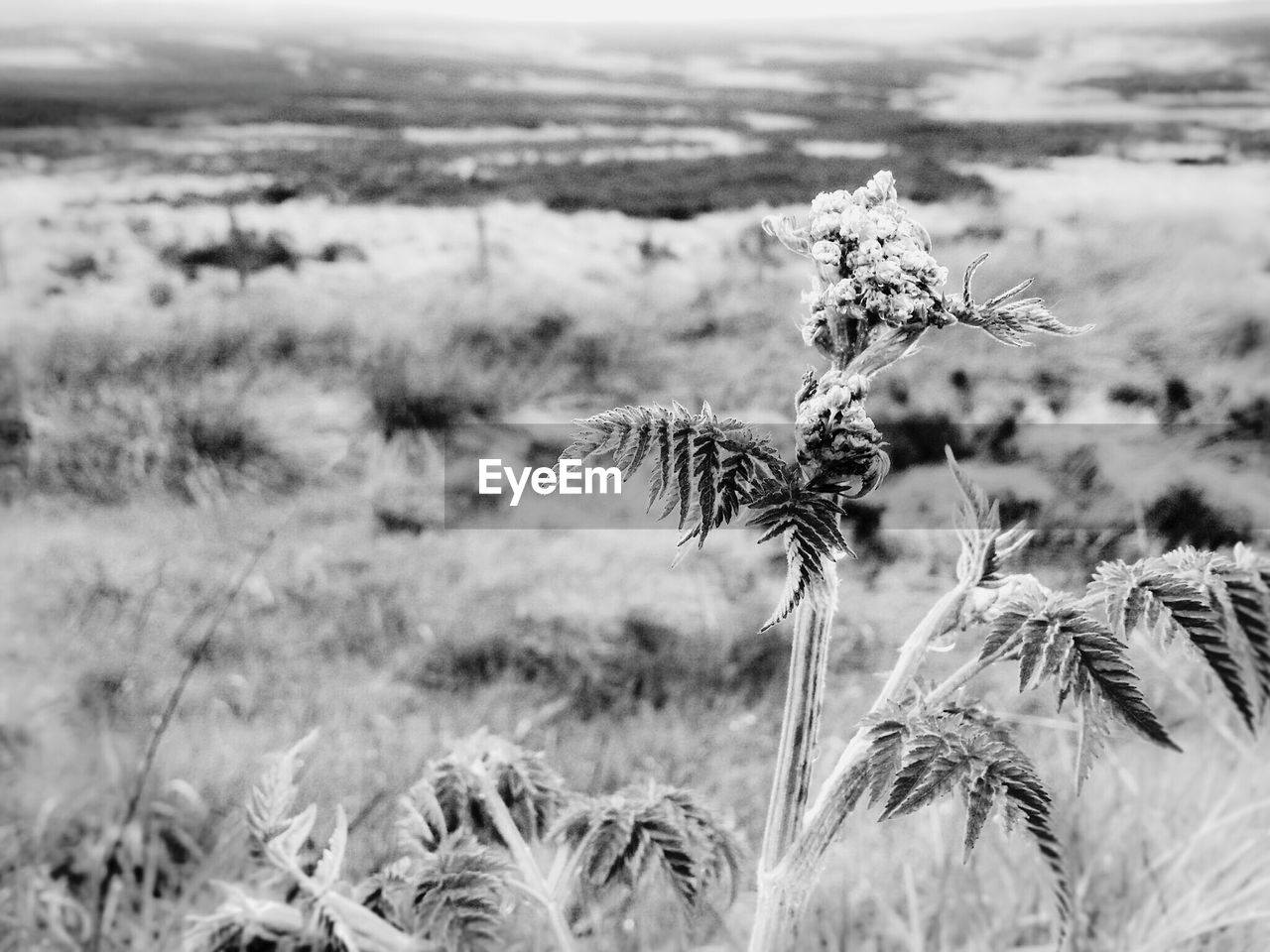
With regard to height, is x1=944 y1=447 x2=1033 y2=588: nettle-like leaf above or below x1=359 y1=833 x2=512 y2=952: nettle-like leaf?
above

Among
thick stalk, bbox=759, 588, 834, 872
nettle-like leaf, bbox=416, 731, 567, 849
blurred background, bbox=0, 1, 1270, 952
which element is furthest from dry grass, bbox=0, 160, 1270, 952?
thick stalk, bbox=759, 588, 834, 872

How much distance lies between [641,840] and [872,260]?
0.37 meters

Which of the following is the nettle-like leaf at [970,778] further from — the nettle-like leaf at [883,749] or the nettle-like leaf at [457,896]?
the nettle-like leaf at [457,896]

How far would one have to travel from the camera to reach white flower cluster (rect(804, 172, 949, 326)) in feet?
1.35

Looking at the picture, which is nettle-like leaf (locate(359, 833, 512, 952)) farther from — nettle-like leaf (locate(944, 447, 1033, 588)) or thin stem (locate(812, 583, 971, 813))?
nettle-like leaf (locate(944, 447, 1033, 588))

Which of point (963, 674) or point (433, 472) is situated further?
point (433, 472)

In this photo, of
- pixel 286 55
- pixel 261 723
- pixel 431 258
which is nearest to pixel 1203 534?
pixel 431 258

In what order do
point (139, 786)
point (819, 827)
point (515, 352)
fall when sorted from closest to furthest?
point (819, 827), point (139, 786), point (515, 352)

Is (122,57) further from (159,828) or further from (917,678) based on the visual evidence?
(917,678)

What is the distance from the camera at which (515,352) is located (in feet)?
5.45

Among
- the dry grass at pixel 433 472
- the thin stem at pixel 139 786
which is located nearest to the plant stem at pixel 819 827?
the thin stem at pixel 139 786

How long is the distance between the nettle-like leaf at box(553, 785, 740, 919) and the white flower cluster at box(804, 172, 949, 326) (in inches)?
13.0

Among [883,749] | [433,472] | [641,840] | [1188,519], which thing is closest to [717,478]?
[883,749]

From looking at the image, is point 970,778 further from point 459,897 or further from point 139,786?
point 139,786
